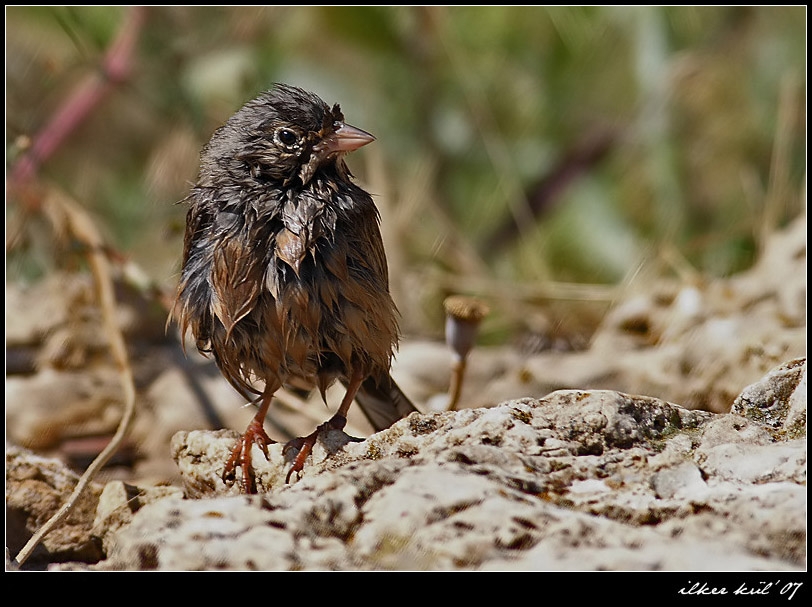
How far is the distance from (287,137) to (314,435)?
100 centimetres

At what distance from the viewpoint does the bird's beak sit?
3.68 m

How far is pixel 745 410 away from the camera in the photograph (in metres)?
3.06

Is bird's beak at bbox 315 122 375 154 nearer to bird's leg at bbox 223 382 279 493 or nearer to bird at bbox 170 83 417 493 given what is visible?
bird at bbox 170 83 417 493

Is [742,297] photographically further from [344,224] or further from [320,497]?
[320,497]

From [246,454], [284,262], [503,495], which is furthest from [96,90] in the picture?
[503,495]

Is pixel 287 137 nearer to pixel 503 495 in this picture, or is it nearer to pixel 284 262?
pixel 284 262

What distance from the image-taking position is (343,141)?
369 cm

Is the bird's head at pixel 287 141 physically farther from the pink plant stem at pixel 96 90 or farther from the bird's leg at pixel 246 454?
the pink plant stem at pixel 96 90

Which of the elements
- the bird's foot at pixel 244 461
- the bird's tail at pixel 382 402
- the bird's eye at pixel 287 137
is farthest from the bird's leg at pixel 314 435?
the bird's eye at pixel 287 137

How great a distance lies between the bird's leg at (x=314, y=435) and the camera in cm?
321

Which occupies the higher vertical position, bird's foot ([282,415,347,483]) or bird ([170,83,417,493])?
bird ([170,83,417,493])

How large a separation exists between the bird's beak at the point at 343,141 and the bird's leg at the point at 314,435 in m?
0.72

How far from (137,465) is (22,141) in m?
1.42

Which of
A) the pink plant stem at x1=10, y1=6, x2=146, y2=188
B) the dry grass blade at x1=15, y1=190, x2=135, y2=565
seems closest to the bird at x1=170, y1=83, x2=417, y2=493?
the dry grass blade at x1=15, y1=190, x2=135, y2=565
